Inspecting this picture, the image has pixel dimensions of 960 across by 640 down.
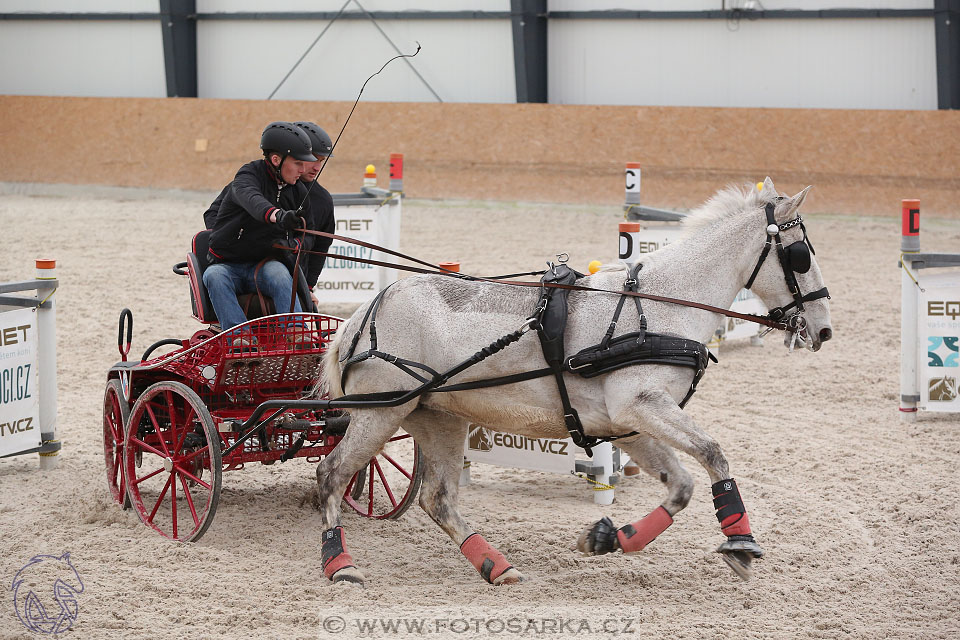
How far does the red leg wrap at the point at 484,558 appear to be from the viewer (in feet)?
13.4

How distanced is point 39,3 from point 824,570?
17.8 m

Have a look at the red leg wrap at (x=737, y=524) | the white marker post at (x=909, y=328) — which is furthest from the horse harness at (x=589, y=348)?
the white marker post at (x=909, y=328)

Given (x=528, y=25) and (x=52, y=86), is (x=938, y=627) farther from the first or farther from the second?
(x=52, y=86)

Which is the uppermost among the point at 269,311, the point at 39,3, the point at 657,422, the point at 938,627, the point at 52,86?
the point at 39,3

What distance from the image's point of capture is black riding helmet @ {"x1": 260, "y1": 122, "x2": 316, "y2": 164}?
15.4 feet

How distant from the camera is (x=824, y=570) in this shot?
13.9ft

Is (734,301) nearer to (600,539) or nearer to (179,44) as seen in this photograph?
(600,539)

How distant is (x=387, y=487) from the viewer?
5.10 meters

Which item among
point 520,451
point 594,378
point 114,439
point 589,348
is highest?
point 589,348

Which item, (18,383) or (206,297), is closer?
(206,297)

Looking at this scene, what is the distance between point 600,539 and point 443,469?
77 cm

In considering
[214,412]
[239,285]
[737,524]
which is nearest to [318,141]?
[239,285]

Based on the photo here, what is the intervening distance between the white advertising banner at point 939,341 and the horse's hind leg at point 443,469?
3229mm

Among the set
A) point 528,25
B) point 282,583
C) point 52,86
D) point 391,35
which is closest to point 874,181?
point 528,25
